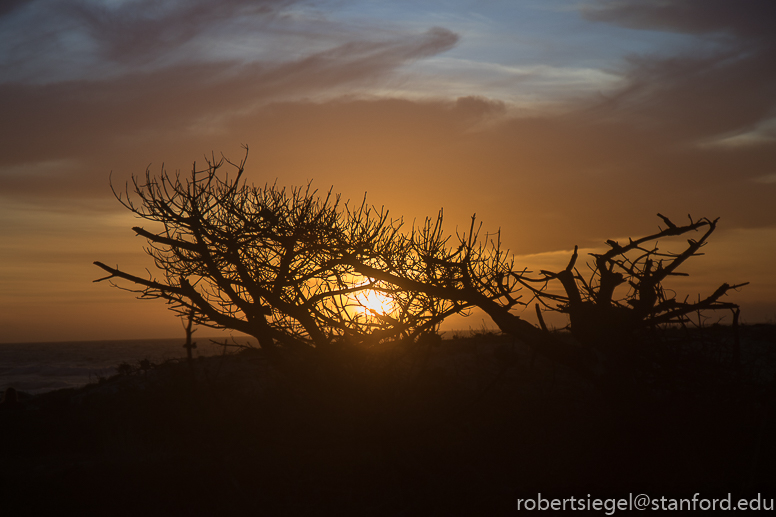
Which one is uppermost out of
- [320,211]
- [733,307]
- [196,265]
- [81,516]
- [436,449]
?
[320,211]

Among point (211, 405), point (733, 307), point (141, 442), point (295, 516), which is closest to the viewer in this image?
point (295, 516)

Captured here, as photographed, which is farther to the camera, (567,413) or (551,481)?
(567,413)

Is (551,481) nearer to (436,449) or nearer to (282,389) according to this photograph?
(436,449)

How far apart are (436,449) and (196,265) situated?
14.8 feet

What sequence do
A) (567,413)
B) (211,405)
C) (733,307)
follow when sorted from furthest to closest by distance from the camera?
(211,405) < (567,413) < (733,307)

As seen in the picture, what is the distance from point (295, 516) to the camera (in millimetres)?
6152

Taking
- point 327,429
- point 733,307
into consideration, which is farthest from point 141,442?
point 733,307

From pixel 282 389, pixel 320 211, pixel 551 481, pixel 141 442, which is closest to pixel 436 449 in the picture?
pixel 551 481

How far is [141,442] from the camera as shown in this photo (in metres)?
9.16

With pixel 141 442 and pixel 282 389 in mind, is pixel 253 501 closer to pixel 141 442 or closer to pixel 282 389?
pixel 282 389

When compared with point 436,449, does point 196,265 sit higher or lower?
higher

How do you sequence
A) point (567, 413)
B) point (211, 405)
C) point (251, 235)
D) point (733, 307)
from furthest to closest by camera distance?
1. point (211, 405)
2. point (567, 413)
3. point (251, 235)
4. point (733, 307)

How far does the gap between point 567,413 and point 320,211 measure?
5239 millimetres

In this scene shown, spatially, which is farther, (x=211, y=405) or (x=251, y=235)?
(x=211, y=405)
